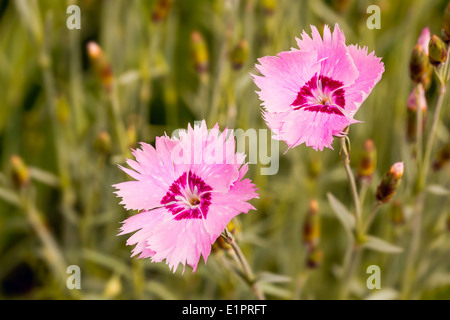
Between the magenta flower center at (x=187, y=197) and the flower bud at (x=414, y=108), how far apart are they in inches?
13.2

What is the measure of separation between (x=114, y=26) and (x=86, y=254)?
0.49 meters

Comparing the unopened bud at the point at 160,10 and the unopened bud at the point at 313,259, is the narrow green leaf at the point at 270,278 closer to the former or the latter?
the unopened bud at the point at 313,259

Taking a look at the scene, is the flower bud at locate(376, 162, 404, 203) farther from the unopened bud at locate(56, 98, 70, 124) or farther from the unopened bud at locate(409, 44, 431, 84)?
the unopened bud at locate(56, 98, 70, 124)

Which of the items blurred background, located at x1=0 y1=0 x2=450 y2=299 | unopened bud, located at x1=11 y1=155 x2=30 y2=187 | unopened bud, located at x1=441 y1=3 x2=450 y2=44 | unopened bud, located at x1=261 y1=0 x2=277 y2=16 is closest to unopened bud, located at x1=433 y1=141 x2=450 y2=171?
blurred background, located at x1=0 y1=0 x2=450 y2=299

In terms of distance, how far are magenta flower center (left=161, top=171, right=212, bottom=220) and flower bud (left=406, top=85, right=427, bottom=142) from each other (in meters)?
0.34

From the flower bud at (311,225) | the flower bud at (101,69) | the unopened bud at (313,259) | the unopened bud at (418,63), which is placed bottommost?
the unopened bud at (313,259)

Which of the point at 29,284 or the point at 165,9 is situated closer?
the point at 165,9

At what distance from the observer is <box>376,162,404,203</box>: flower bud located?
0.58m

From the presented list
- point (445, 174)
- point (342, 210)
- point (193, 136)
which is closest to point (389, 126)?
point (445, 174)

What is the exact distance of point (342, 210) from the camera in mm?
687

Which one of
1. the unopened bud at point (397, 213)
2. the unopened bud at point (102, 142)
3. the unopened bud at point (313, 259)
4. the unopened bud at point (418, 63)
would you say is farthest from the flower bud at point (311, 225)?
the unopened bud at point (102, 142)

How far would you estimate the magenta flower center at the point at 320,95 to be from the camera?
519 mm

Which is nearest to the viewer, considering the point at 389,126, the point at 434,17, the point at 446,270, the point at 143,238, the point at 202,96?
the point at 143,238
